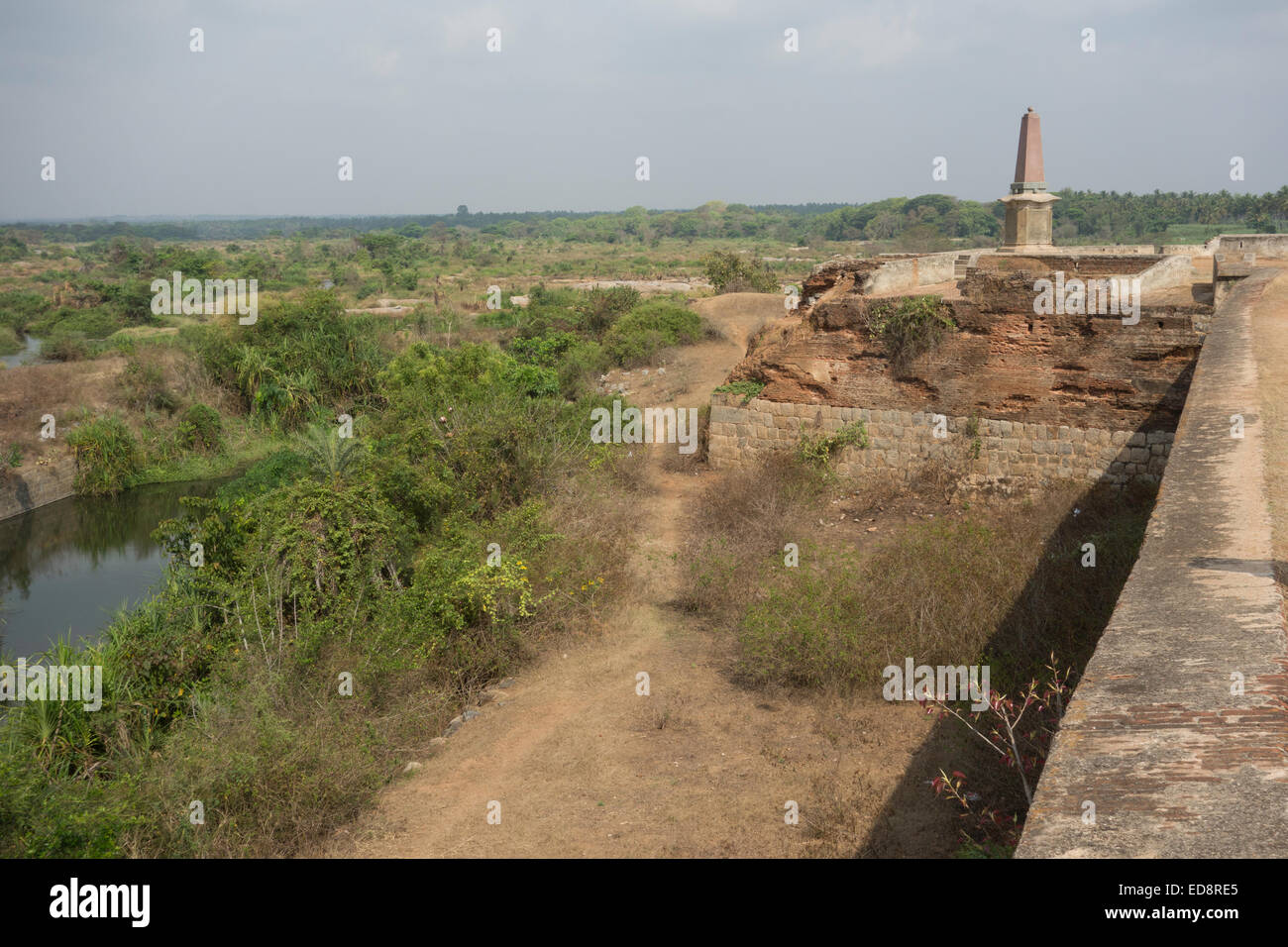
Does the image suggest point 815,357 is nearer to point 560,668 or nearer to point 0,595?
point 560,668

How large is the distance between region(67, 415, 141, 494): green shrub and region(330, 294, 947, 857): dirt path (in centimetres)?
1458

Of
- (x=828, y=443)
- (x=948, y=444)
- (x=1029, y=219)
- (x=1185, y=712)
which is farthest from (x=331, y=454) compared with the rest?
(x=1029, y=219)

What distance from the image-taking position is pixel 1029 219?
16906mm

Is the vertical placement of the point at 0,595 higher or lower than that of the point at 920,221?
lower

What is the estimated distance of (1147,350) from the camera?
359 inches

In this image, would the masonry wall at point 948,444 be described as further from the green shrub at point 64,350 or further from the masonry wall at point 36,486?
the green shrub at point 64,350

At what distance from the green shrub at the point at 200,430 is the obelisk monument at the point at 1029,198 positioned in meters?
16.6

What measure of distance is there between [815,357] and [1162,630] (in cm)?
801

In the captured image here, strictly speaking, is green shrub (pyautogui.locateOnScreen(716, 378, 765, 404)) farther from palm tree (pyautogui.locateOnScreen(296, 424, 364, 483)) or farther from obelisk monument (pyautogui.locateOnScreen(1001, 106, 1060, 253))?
obelisk monument (pyautogui.locateOnScreen(1001, 106, 1060, 253))

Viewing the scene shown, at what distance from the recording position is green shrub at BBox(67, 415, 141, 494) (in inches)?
710

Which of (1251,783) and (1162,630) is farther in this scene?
(1162,630)
